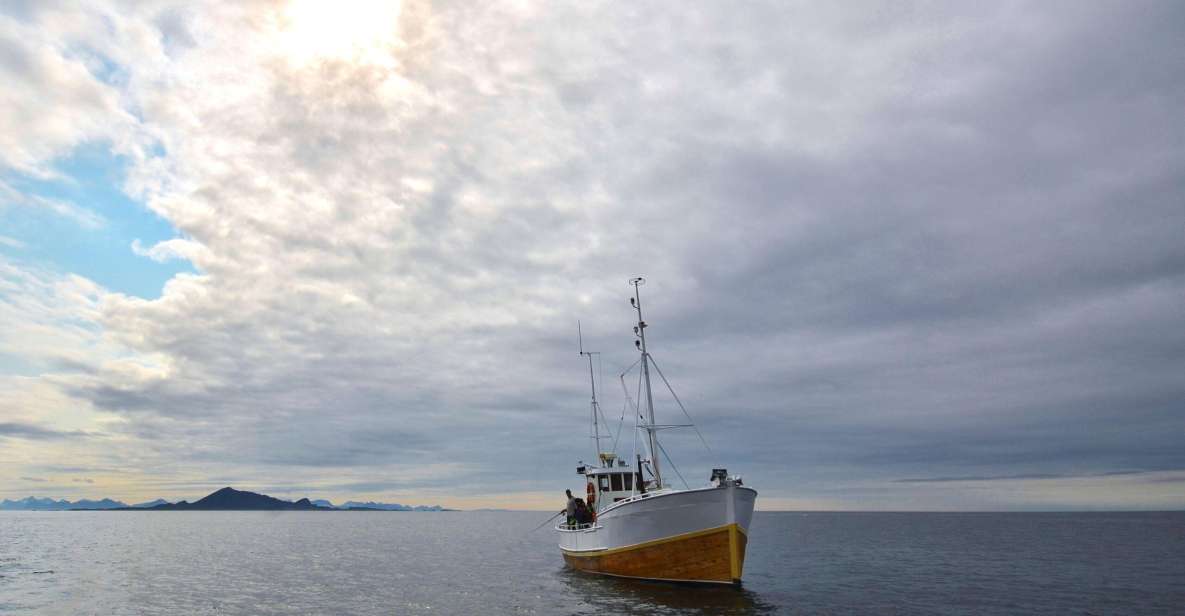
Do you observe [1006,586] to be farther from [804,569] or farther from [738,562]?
[738,562]

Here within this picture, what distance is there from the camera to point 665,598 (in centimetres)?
3366

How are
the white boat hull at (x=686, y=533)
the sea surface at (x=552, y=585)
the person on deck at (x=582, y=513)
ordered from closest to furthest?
the white boat hull at (x=686, y=533) < the sea surface at (x=552, y=585) < the person on deck at (x=582, y=513)

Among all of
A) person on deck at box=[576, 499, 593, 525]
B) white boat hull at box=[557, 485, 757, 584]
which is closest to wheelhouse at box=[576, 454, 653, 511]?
person on deck at box=[576, 499, 593, 525]

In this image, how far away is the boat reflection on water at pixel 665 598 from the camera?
104ft

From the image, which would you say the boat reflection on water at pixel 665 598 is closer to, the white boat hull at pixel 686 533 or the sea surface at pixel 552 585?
the sea surface at pixel 552 585

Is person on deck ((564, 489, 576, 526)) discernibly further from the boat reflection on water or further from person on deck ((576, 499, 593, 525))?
the boat reflection on water

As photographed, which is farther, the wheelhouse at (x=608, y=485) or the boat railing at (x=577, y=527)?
the wheelhouse at (x=608, y=485)

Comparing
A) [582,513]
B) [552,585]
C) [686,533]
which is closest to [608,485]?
[582,513]

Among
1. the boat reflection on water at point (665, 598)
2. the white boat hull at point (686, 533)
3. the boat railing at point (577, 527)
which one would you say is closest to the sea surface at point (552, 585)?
the boat reflection on water at point (665, 598)

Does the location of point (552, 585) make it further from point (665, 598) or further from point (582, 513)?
point (665, 598)

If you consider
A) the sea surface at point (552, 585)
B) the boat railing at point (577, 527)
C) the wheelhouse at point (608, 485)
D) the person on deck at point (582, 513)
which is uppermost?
the wheelhouse at point (608, 485)

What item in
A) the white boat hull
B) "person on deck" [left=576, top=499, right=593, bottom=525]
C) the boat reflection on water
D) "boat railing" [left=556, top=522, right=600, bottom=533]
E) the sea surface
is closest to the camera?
the boat reflection on water

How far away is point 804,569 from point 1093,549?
51.0 metres

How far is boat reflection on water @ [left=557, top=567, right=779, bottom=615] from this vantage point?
31578 mm
